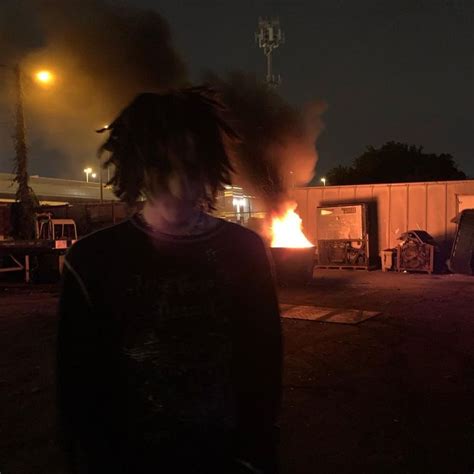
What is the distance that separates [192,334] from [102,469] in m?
0.41

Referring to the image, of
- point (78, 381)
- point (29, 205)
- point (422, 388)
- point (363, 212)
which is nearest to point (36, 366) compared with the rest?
point (422, 388)

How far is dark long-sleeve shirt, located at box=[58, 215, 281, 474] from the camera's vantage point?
1.37 metres

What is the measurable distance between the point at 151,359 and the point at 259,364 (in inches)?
12.1

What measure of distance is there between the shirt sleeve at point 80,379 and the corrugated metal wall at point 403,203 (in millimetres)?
16366

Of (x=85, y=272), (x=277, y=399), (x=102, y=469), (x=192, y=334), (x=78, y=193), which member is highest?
(x=78, y=193)

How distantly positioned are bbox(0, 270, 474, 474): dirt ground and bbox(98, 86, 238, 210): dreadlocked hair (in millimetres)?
2561

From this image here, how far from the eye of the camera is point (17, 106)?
1528 centimetres

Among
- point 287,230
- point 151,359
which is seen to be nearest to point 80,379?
point 151,359

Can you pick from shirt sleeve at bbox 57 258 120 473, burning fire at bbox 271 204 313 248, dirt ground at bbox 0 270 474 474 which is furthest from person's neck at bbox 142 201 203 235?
burning fire at bbox 271 204 313 248

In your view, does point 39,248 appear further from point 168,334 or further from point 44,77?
point 168,334

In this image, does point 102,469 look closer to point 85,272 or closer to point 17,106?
point 85,272

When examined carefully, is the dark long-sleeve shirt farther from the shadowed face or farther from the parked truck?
the parked truck

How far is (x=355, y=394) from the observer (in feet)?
16.0

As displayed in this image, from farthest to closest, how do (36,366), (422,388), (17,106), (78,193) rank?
(78,193), (17,106), (36,366), (422,388)
